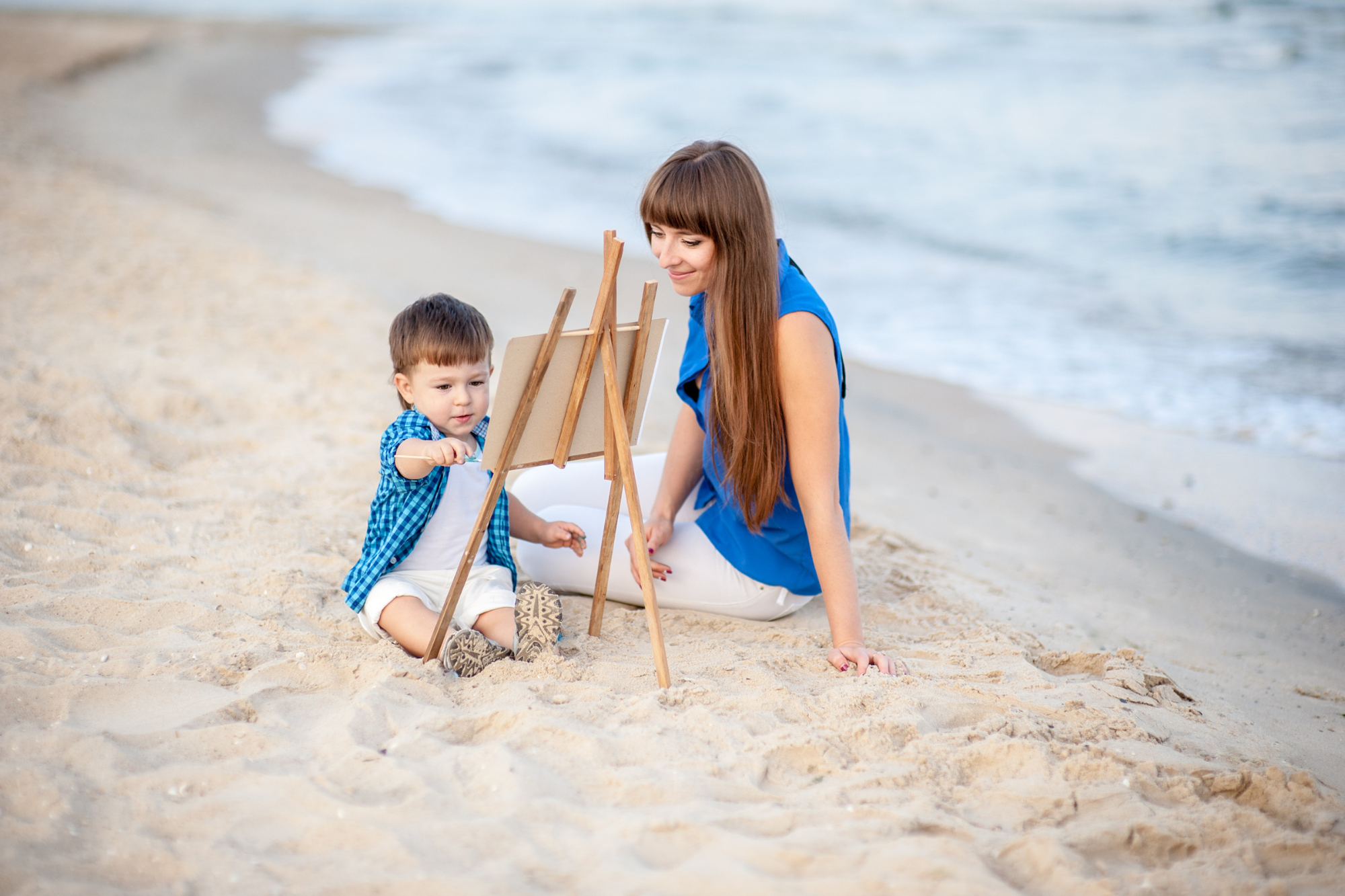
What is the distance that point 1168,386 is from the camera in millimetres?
6230

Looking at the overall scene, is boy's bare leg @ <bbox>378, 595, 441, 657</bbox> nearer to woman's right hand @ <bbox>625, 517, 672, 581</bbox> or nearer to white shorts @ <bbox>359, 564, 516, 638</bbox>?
white shorts @ <bbox>359, 564, 516, 638</bbox>

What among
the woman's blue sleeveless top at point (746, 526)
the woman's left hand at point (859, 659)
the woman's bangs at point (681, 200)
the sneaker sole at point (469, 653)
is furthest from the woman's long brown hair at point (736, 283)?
the sneaker sole at point (469, 653)

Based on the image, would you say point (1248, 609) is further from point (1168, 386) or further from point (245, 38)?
point (245, 38)

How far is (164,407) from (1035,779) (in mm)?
4040

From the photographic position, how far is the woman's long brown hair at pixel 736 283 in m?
2.71

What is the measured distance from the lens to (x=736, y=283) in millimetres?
2777

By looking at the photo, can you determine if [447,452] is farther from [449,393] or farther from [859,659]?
[859,659]

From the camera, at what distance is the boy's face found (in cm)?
279

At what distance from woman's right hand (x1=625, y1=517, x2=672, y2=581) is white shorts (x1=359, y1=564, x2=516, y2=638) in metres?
0.45

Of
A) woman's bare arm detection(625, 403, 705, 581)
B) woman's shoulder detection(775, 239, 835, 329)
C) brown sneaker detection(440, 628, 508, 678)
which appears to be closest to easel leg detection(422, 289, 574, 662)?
brown sneaker detection(440, 628, 508, 678)

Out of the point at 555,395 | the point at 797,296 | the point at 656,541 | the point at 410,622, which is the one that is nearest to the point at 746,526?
the point at 656,541

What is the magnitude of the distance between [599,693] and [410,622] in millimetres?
614

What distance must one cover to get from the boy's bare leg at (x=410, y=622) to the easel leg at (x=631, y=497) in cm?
47

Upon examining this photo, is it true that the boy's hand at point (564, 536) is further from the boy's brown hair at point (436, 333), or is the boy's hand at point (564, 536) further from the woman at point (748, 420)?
the boy's brown hair at point (436, 333)
